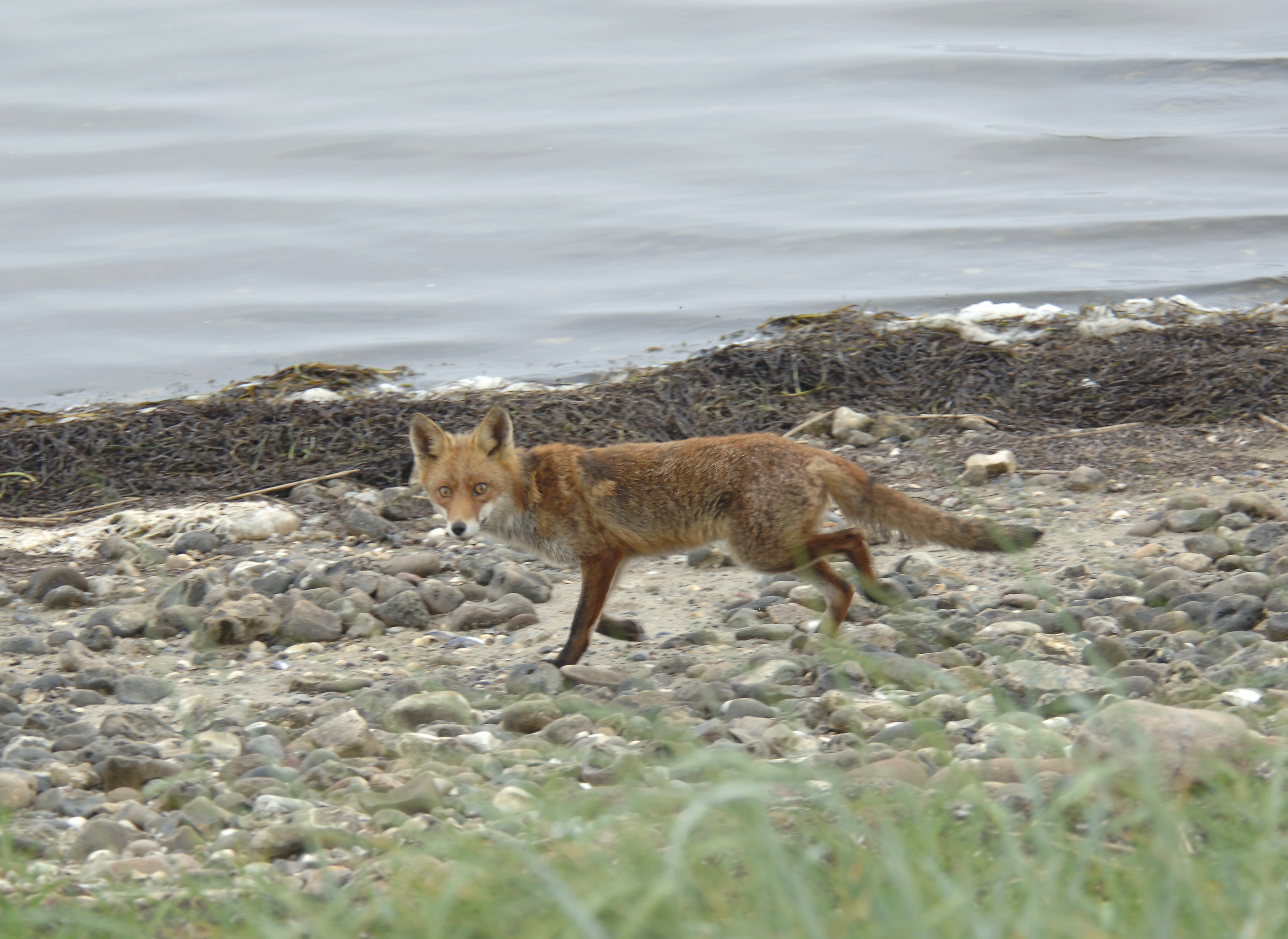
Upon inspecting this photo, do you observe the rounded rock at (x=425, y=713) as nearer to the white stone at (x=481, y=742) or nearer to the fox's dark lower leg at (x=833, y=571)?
the white stone at (x=481, y=742)

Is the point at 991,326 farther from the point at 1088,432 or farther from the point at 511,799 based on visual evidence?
the point at 511,799

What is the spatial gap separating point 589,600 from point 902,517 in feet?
4.29

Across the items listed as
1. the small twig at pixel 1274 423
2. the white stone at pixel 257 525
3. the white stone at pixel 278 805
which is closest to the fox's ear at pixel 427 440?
the white stone at pixel 257 525

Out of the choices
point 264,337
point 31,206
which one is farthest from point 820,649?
point 31,206

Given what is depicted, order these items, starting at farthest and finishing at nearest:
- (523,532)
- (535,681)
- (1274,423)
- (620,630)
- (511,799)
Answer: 1. (1274,423)
2. (523,532)
3. (620,630)
4. (535,681)
5. (511,799)

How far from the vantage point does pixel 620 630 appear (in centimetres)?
555

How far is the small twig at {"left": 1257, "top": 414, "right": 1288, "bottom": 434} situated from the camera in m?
7.30

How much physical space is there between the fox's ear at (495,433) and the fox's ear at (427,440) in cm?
16

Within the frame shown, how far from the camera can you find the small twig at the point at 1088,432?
7582 millimetres

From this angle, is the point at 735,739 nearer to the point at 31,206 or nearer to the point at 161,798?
the point at 161,798

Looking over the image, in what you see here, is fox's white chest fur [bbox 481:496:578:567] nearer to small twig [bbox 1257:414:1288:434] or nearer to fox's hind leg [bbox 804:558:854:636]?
fox's hind leg [bbox 804:558:854:636]

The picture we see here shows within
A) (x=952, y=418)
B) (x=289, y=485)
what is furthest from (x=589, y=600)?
(x=952, y=418)

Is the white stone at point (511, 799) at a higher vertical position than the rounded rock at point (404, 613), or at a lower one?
higher

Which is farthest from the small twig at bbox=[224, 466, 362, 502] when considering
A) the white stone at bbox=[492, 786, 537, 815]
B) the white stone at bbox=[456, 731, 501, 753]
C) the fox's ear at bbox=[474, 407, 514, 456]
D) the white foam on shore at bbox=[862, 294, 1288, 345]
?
the white stone at bbox=[492, 786, 537, 815]
